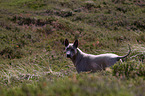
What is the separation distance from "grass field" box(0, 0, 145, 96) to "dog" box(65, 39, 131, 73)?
1.61 ft

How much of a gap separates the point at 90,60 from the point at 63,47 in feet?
26.2

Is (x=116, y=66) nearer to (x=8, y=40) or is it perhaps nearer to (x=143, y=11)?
(x=8, y=40)

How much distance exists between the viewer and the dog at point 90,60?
17.0 feet

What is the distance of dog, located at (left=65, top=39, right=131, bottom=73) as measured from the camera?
5.19 metres

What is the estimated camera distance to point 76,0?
38.5 m

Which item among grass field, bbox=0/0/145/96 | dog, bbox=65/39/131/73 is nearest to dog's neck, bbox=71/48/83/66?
dog, bbox=65/39/131/73

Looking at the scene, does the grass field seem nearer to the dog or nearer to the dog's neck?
the dog

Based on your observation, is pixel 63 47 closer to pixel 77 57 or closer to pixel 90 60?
pixel 77 57

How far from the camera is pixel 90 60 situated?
6.26 m

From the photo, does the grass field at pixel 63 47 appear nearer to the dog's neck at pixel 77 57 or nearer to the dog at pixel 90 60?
the dog at pixel 90 60

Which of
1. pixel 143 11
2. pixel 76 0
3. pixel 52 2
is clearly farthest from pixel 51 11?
pixel 143 11

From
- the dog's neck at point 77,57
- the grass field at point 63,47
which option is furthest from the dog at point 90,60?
the grass field at point 63,47

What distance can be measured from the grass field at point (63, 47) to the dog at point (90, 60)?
49cm

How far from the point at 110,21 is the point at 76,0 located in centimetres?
1755
